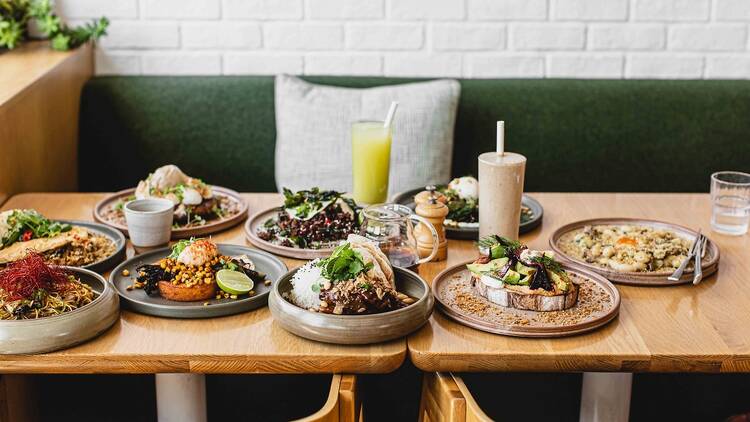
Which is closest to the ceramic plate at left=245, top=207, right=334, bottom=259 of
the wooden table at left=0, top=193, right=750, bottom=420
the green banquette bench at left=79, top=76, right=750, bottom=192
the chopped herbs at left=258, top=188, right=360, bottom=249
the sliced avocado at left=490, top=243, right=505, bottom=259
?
the chopped herbs at left=258, top=188, right=360, bottom=249

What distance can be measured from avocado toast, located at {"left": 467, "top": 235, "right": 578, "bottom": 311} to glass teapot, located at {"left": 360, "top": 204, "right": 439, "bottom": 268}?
0.45ft

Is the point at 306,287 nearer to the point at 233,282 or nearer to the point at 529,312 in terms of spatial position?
the point at 233,282

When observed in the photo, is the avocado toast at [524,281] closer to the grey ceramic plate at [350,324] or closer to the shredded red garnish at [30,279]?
the grey ceramic plate at [350,324]

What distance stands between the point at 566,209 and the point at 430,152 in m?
0.75

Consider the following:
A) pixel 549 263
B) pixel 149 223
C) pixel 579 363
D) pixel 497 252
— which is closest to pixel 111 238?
pixel 149 223

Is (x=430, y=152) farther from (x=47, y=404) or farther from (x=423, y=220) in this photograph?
(x=47, y=404)

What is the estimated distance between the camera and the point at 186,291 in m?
1.66

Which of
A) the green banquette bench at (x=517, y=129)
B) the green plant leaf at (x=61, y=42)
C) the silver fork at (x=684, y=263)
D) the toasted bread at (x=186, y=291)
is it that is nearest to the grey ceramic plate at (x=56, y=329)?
the toasted bread at (x=186, y=291)

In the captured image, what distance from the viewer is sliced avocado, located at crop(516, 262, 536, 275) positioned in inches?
64.8

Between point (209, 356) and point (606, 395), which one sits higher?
point (209, 356)

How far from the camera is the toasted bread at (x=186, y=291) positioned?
1.66 m

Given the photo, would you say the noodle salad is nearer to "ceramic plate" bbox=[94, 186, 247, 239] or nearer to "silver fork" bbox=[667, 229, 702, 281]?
"ceramic plate" bbox=[94, 186, 247, 239]

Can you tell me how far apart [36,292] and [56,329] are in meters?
0.10

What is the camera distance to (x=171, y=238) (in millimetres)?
2039
